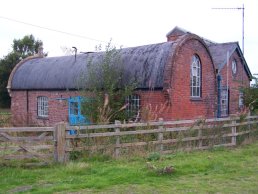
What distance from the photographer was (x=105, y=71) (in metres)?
15.9

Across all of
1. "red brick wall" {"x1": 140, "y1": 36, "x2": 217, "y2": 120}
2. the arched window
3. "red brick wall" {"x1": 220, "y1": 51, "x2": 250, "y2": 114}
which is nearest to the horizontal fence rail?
"red brick wall" {"x1": 140, "y1": 36, "x2": 217, "y2": 120}

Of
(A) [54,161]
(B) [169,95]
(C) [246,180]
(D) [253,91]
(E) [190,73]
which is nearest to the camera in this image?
(C) [246,180]

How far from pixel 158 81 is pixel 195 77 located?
284 cm

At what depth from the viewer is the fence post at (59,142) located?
989 cm

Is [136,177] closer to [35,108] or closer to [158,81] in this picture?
[158,81]

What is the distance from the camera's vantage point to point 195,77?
58.5 feet

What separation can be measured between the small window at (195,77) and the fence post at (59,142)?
9.26 meters

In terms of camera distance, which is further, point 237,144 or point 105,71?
point 105,71

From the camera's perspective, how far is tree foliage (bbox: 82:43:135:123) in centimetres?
1525

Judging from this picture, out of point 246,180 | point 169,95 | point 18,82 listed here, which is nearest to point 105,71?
point 169,95

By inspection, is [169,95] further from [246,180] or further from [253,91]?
[246,180]

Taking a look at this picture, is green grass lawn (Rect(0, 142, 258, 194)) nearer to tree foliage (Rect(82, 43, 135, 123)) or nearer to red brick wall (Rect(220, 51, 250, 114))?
tree foliage (Rect(82, 43, 135, 123))

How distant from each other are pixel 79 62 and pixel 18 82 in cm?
616

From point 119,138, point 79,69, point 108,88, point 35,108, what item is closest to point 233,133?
point 119,138
